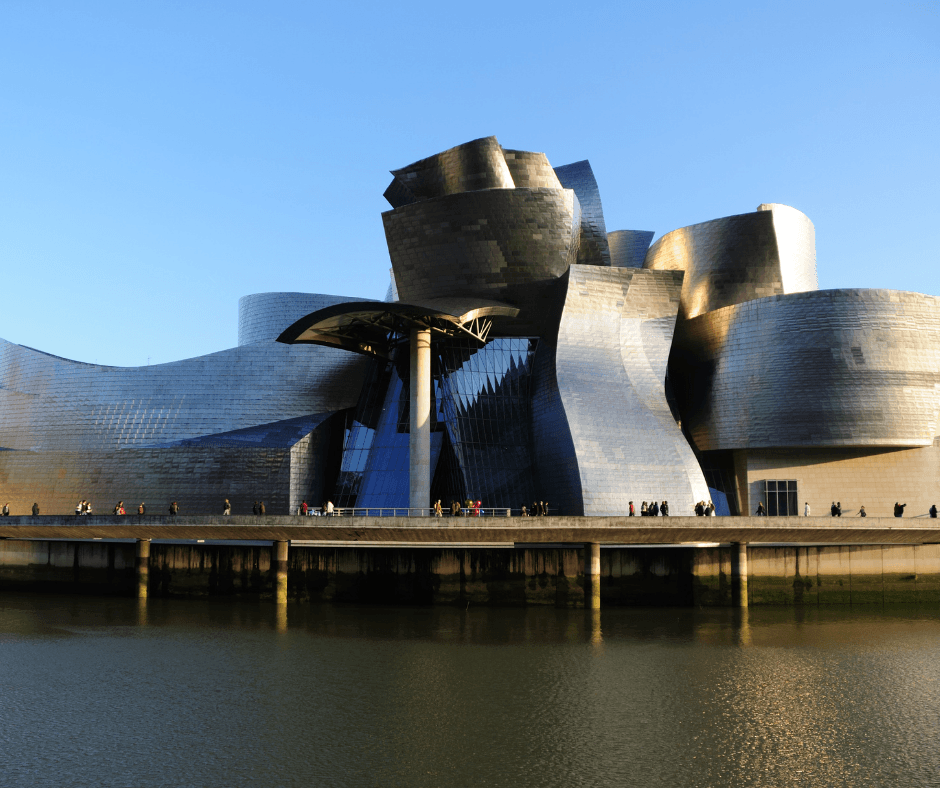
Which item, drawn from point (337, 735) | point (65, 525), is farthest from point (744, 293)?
point (337, 735)

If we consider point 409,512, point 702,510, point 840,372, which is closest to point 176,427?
point 409,512

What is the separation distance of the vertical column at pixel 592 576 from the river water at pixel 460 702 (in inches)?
102

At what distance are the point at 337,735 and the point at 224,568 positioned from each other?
16.2 metres

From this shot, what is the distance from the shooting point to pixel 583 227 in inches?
1481

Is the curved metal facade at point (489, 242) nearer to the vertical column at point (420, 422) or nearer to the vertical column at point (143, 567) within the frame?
the vertical column at point (420, 422)

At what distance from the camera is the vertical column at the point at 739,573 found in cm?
2731

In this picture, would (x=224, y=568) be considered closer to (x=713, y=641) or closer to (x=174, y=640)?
(x=174, y=640)

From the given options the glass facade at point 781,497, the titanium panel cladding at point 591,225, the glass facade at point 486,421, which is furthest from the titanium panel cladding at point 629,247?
the glass facade at point 781,497

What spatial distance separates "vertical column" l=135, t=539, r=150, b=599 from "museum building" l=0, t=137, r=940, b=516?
5.56m

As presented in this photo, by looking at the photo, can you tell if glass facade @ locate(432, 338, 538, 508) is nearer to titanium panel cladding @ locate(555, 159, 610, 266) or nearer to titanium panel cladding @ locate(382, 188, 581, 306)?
titanium panel cladding @ locate(382, 188, 581, 306)

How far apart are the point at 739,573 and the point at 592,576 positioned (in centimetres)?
479

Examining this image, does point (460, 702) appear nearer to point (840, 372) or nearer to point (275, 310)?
point (840, 372)

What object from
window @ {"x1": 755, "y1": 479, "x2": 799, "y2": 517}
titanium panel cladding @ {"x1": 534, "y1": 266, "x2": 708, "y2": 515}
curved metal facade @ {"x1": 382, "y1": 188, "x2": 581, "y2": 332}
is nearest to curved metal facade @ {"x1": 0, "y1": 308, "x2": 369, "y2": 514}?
curved metal facade @ {"x1": 382, "y1": 188, "x2": 581, "y2": 332}

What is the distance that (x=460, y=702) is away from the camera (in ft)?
48.4
